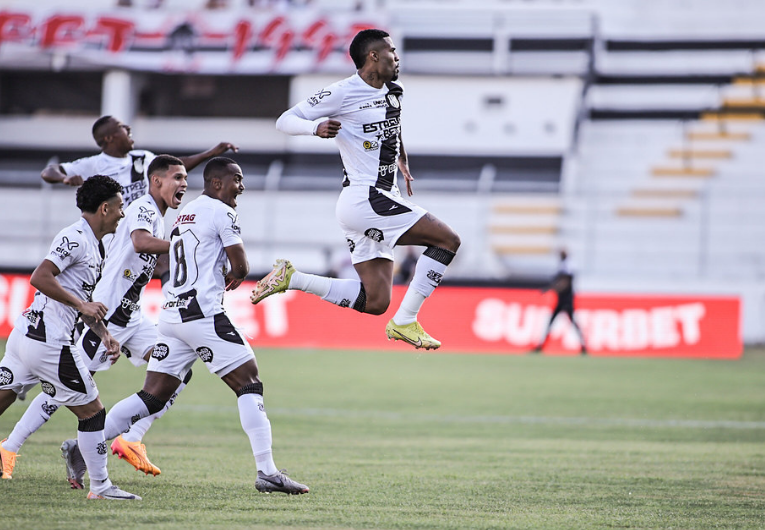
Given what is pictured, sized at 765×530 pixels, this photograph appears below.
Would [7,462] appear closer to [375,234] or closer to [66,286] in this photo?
[66,286]

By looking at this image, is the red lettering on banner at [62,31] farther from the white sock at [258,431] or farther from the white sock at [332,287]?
the white sock at [258,431]

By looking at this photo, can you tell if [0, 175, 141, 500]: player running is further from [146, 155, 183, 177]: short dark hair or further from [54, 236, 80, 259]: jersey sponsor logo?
[146, 155, 183, 177]: short dark hair

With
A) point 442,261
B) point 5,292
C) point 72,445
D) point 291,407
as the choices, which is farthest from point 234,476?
point 5,292

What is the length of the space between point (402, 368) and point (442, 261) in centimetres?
1105

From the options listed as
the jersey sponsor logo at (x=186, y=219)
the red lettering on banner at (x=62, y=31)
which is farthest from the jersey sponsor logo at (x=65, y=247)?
the red lettering on banner at (x=62, y=31)

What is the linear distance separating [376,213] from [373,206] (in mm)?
54

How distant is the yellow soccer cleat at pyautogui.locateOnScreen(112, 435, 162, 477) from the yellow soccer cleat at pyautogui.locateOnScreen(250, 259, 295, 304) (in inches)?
51.9

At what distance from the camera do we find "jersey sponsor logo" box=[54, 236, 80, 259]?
6230 millimetres

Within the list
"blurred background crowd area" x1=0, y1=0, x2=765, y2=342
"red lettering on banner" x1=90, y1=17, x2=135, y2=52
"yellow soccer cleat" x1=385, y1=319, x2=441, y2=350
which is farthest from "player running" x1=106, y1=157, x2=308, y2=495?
"red lettering on banner" x1=90, y1=17, x2=135, y2=52

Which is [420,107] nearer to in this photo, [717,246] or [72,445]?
[717,246]

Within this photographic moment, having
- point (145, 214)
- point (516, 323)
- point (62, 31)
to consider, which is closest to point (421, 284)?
point (145, 214)

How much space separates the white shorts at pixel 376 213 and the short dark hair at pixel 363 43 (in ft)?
2.96

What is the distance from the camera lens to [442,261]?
757 centimetres

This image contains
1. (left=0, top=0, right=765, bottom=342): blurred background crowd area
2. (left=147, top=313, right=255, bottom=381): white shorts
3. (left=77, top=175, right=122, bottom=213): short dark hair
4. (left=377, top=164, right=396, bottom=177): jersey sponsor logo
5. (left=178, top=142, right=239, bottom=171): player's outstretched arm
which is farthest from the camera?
(left=0, top=0, right=765, bottom=342): blurred background crowd area
